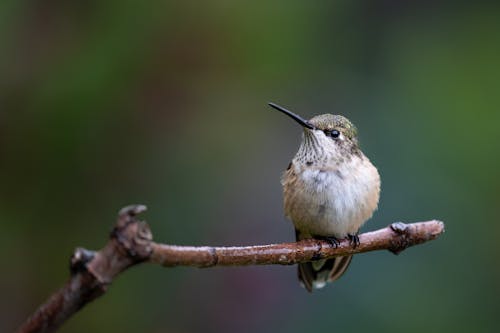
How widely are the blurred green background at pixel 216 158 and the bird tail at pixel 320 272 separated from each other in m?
0.24

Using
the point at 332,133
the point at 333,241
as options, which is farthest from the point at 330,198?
the point at 332,133

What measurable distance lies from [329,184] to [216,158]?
1.10 metres

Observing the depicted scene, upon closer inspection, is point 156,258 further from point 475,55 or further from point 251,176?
point 475,55

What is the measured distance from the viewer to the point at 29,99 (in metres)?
3.57

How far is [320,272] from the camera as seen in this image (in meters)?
3.76

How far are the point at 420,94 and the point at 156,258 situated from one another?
3682 millimetres

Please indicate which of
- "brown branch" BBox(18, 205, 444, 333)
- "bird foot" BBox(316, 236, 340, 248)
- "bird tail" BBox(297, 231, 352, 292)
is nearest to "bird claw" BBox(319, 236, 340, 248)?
"bird foot" BBox(316, 236, 340, 248)

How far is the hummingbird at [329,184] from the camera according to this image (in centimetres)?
318

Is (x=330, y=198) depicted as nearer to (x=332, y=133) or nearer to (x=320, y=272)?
(x=332, y=133)

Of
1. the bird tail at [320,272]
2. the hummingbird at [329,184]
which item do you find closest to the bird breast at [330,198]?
the hummingbird at [329,184]

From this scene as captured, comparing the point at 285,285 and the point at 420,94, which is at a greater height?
the point at 420,94

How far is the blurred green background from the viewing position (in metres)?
3.59

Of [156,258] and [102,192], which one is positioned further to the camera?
[102,192]

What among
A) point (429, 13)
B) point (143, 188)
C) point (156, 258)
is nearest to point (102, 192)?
point (143, 188)
